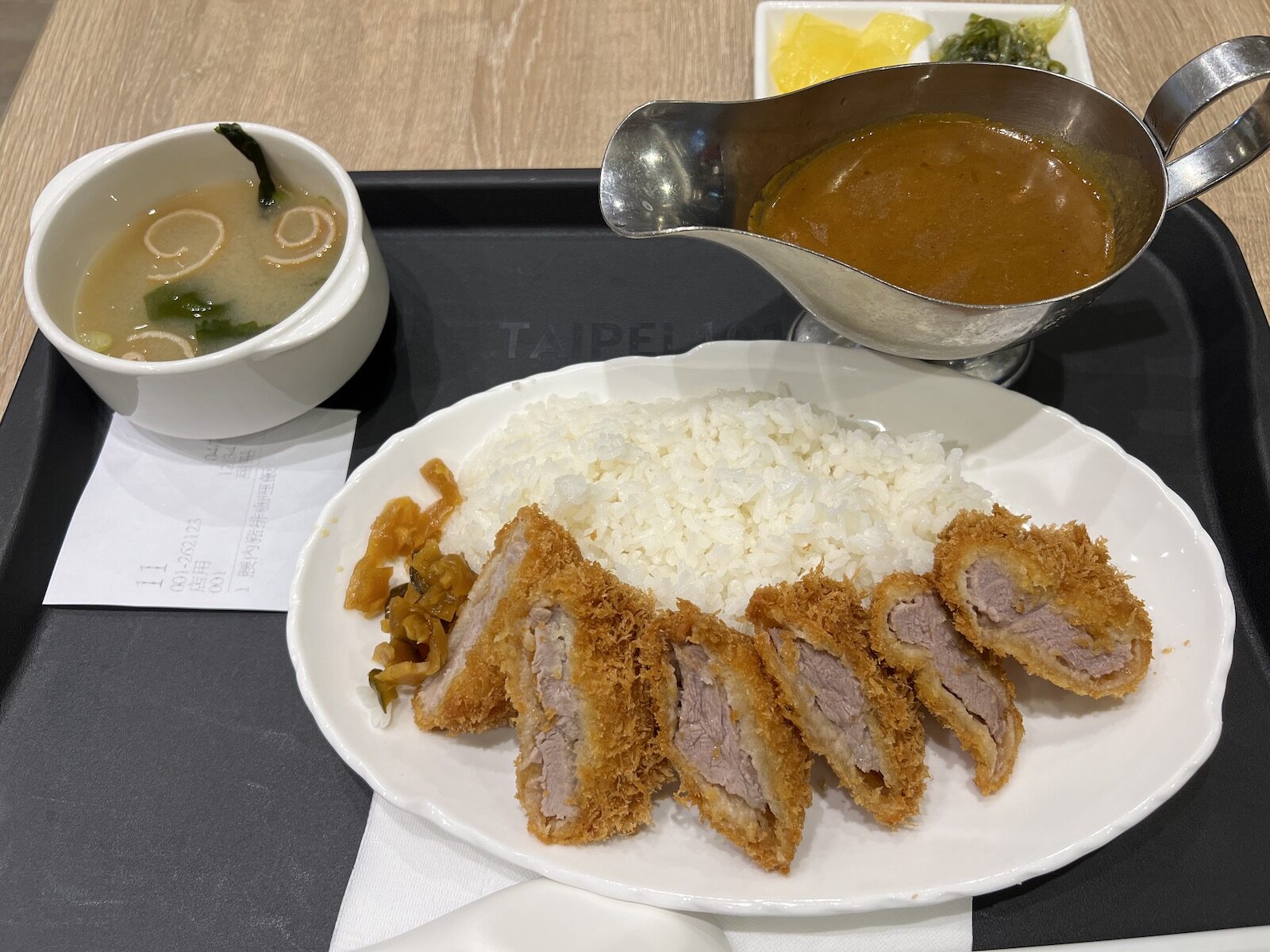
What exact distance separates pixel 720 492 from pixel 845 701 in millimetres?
565

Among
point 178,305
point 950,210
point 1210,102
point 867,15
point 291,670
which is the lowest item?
point 291,670

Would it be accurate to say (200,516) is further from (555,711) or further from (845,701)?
(845,701)

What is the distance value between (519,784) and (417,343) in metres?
1.35

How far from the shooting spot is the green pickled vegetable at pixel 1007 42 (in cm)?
269

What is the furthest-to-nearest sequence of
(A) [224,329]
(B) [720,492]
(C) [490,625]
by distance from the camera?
(A) [224,329], (B) [720,492], (C) [490,625]

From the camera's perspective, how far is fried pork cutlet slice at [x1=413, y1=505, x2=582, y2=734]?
69.9 inches

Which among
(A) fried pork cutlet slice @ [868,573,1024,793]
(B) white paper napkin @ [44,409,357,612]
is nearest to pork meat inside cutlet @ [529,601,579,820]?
(A) fried pork cutlet slice @ [868,573,1024,793]

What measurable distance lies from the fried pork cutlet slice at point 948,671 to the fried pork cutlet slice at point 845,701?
0.06m

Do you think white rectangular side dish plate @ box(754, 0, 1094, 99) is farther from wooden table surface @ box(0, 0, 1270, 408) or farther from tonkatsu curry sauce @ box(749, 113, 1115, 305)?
tonkatsu curry sauce @ box(749, 113, 1115, 305)

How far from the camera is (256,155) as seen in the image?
226 cm

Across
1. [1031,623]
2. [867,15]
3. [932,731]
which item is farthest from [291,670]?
[867,15]

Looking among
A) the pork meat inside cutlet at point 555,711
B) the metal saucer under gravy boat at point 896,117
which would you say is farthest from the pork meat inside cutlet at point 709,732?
the metal saucer under gravy boat at point 896,117

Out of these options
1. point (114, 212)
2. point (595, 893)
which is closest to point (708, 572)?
point (595, 893)

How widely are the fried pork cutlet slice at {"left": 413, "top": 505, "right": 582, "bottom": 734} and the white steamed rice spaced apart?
0.15 meters
